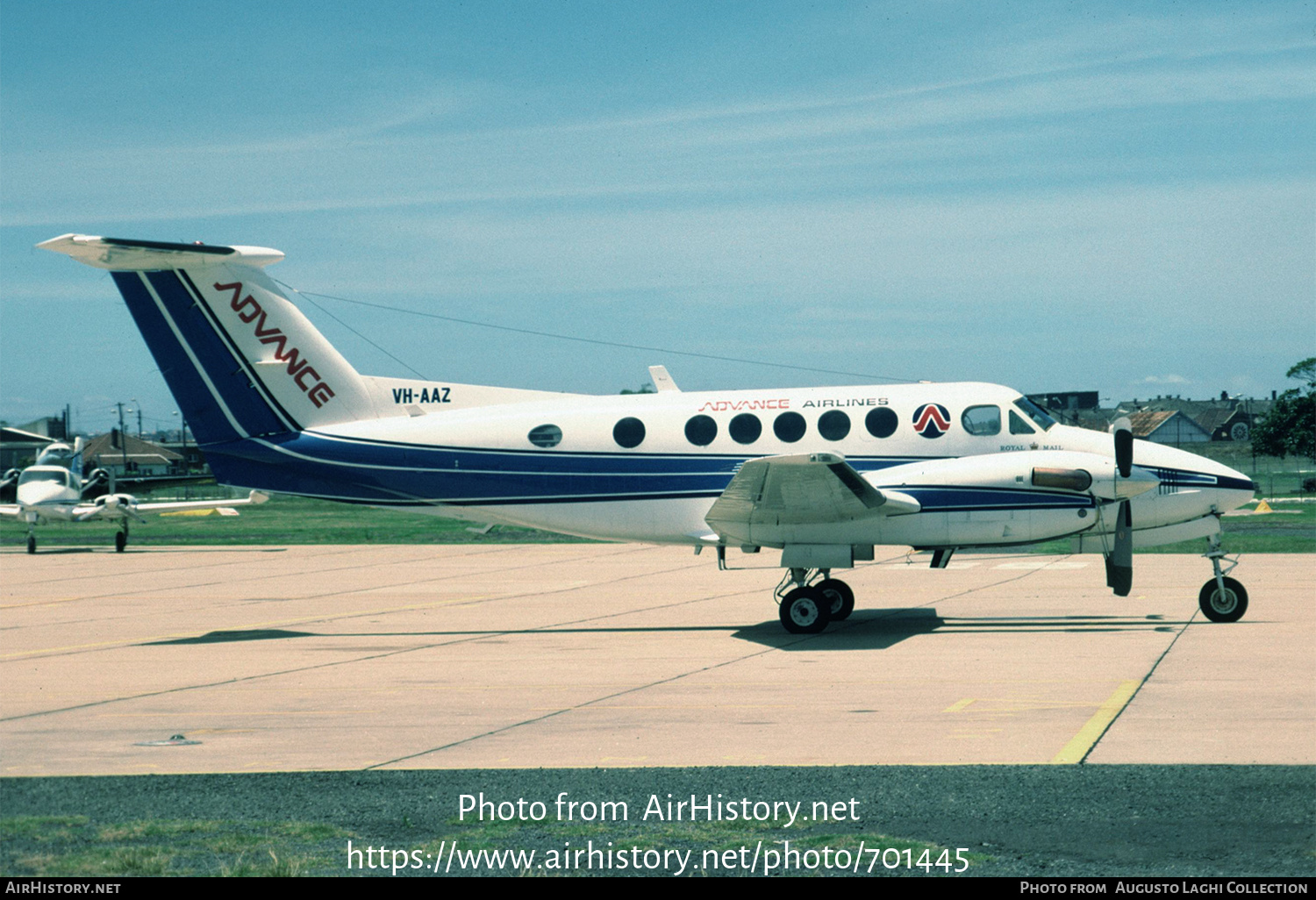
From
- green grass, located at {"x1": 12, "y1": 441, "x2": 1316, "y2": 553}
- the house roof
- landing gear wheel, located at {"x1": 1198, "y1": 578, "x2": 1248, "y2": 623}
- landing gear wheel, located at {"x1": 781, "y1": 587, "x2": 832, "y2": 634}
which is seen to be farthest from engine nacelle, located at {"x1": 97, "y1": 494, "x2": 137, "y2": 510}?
the house roof

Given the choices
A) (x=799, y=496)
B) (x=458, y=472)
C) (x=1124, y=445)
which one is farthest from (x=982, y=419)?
(x=458, y=472)

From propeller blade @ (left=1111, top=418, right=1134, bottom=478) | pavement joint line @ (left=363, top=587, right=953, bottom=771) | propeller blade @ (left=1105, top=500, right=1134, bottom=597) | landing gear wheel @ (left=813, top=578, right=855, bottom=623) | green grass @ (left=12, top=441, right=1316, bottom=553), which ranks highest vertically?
propeller blade @ (left=1111, top=418, right=1134, bottom=478)

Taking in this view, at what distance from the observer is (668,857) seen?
6.40 meters

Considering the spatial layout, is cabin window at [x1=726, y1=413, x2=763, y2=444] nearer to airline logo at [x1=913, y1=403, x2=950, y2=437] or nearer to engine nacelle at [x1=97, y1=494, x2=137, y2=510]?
airline logo at [x1=913, y1=403, x2=950, y2=437]

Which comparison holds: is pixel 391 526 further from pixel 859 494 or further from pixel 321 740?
pixel 321 740

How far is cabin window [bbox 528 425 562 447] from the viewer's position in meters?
17.3

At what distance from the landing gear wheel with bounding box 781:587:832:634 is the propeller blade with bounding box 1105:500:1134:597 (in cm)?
357

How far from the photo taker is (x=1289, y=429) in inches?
2995

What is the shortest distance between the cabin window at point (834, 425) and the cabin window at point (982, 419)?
1575 millimetres

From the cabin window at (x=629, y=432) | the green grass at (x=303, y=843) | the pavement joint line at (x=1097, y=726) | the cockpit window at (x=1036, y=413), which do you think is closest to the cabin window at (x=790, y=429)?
the cabin window at (x=629, y=432)

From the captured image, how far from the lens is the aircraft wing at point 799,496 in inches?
577

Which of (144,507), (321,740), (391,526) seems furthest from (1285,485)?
(321,740)

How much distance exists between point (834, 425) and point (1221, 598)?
545 centimetres
